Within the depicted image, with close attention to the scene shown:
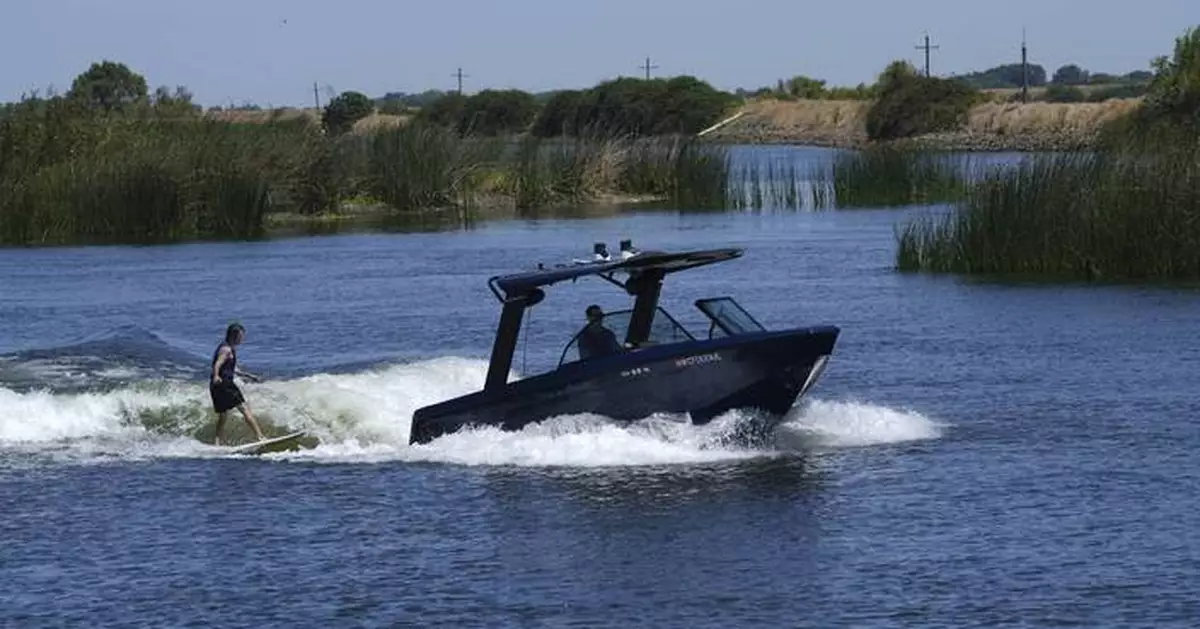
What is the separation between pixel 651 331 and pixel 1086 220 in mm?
19142

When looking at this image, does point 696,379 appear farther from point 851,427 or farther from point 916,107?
point 916,107

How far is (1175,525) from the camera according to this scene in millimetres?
20859

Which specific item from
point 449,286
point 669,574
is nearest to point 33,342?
point 449,286

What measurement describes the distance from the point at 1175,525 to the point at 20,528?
10.7 meters

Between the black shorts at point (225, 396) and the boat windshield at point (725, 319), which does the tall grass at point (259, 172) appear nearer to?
the black shorts at point (225, 396)

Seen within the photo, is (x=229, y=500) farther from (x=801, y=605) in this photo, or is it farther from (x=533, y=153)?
(x=533, y=153)

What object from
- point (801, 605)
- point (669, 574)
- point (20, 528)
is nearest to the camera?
point (801, 605)

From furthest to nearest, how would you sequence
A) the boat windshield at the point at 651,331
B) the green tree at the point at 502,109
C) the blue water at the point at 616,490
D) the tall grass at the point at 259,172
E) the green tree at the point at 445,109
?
the green tree at the point at 502,109, the green tree at the point at 445,109, the tall grass at the point at 259,172, the boat windshield at the point at 651,331, the blue water at the point at 616,490

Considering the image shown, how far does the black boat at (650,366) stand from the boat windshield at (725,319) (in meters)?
0.01

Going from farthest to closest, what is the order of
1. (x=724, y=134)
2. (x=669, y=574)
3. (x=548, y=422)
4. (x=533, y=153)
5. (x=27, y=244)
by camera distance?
(x=724, y=134) → (x=533, y=153) → (x=27, y=244) → (x=548, y=422) → (x=669, y=574)

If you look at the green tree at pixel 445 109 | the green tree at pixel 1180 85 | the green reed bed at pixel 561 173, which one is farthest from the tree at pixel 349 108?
the green tree at pixel 1180 85

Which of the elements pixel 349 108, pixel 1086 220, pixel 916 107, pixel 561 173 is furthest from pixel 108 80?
pixel 1086 220

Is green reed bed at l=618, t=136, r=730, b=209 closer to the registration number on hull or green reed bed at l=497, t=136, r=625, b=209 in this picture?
green reed bed at l=497, t=136, r=625, b=209

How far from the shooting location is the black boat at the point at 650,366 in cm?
2406
